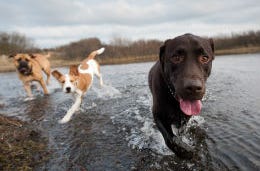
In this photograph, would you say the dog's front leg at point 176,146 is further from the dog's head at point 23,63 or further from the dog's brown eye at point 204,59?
the dog's head at point 23,63

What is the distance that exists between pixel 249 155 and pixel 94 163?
2118 millimetres

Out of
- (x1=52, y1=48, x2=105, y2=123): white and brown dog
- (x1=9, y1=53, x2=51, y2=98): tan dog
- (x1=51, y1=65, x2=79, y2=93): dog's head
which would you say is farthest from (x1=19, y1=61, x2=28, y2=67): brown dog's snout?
(x1=51, y1=65, x2=79, y2=93): dog's head

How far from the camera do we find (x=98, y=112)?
284 inches

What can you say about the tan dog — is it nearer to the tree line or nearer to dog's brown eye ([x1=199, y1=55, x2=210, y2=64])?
dog's brown eye ([x1=199, y1=55, x2=210, y2=64])

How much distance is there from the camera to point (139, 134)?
5.11 m

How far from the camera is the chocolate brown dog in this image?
9.91 feet

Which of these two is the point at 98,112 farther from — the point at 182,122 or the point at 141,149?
the point at 182,122

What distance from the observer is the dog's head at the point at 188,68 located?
297 cm

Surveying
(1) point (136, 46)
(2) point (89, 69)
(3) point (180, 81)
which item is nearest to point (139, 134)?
(3) point (180, 81)

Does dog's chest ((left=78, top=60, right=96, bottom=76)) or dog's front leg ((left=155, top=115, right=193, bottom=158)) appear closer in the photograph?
dog's front leg ((left=155, top=115, right=193, bottom=158))

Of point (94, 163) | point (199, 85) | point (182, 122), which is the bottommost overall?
point (94, 163)

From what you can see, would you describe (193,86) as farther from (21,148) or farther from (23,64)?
(23,64)

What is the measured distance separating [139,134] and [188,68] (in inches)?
91.3

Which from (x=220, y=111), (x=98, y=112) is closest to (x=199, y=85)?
(x=220, y=111)
